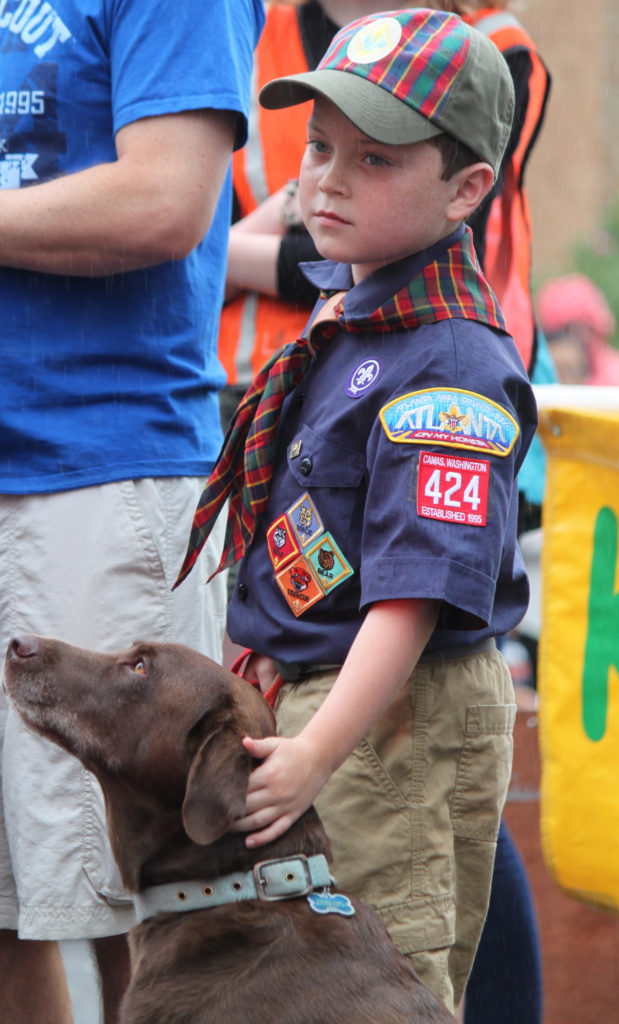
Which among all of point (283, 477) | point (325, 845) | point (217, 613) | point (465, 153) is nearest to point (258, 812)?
point (325, 845)

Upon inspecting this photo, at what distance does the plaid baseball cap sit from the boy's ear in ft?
0.10

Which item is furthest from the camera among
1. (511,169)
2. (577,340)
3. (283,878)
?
(577,340)

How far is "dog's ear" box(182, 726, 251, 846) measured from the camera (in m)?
2.21

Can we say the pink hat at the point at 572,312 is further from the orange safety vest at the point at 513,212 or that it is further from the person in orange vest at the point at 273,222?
the person in orange vest at the point at 273,222

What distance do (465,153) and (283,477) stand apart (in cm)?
71

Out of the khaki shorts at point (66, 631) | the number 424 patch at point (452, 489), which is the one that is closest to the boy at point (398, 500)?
the number 424 patch at point (452, 489)

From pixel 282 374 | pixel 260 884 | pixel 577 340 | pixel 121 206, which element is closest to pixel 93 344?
pixel 121 206

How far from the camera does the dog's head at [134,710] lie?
8.03 feet

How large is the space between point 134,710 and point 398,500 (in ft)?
2.16

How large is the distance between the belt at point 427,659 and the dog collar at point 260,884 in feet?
1.14

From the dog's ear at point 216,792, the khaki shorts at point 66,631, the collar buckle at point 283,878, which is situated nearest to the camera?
the dog's ear at point 216,792

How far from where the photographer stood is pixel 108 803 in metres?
2.57

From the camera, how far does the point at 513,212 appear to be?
3.58 m

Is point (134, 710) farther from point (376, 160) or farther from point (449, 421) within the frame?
point (376, 160)
